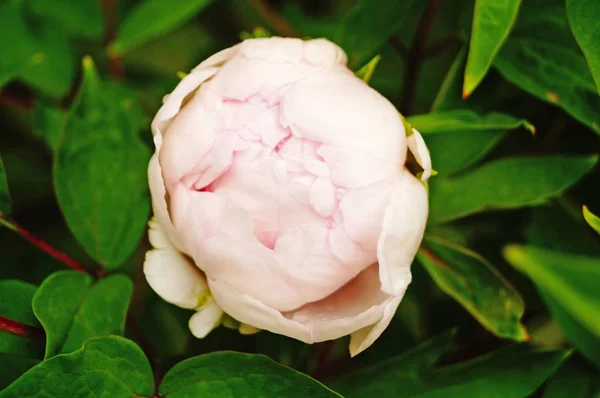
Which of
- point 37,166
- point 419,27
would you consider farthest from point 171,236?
point 37,166

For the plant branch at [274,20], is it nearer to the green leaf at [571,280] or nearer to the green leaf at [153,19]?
the green leaf at [153,19]

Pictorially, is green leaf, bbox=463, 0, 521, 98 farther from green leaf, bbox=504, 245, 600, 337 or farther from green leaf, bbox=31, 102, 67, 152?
green leaf, bbox=31, 102, 67, 152

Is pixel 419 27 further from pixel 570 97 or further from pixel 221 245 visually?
pixel 221 245

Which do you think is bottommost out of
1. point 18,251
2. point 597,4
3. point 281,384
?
point 18,251

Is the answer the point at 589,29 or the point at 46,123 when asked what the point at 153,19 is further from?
the point at 589,29

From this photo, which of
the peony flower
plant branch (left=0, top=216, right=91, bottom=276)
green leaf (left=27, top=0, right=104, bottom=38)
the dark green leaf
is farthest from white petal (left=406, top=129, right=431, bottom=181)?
green leaf (left=27, top=0, right=104, bottom=38)
